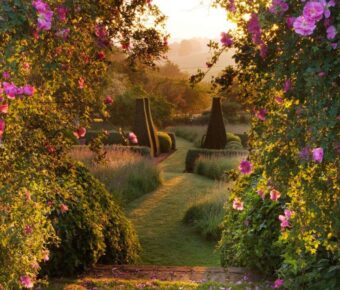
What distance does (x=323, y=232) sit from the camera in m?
3.28

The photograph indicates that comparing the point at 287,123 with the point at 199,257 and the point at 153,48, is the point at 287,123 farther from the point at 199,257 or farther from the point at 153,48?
the point at 199,257

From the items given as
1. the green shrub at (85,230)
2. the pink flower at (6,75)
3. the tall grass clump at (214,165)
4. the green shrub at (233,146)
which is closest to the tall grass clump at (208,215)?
the green shrub at (85,230)

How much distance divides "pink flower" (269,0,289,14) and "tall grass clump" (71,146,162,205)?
7.79m

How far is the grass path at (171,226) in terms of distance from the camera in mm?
7996

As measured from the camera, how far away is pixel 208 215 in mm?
9672

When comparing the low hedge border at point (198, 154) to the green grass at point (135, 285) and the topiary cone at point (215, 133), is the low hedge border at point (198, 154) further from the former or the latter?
the green grass at point (135, 285)

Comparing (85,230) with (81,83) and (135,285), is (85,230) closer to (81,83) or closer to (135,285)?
(135,285)

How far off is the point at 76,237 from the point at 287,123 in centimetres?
324

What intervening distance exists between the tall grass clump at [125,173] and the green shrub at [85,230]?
3.57 m

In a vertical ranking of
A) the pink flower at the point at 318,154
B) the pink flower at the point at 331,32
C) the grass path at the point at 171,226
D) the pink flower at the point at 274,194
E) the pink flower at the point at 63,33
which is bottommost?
the grass path at the point at 171,226

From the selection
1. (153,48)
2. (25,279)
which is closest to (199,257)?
(153,48)

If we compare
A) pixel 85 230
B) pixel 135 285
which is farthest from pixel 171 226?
pixel 135 285

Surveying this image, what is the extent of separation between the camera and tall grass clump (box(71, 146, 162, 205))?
11.2 m

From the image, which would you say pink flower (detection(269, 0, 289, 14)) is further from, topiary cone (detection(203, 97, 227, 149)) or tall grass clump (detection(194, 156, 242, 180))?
topiary cone (detection(203, 97, 227, 149))
